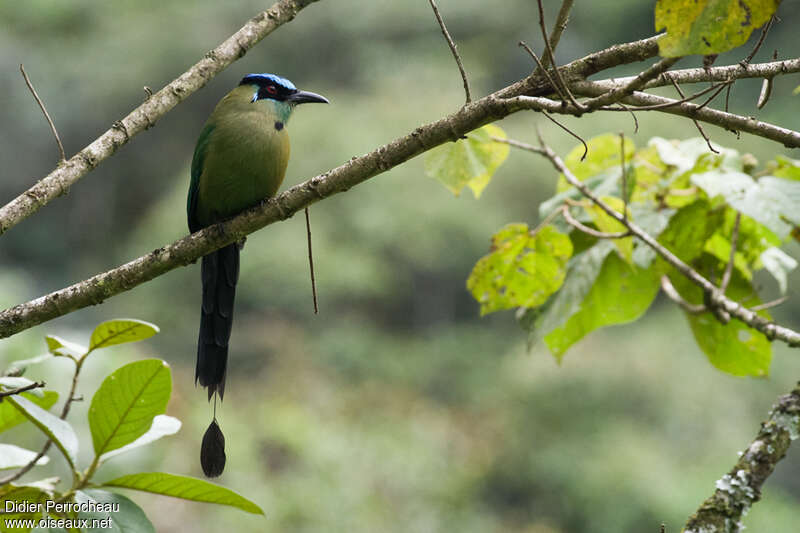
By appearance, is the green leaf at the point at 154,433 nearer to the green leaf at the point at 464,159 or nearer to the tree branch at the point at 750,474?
the green leaf at the point at 464,159

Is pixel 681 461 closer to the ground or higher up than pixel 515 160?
closer to the ground

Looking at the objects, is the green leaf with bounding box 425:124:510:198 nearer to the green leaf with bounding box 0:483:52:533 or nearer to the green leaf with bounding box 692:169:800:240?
the green leaf with bounding box 692:169:800:240

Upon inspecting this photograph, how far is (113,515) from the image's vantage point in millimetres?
1150

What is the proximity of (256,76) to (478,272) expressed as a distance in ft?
3.16

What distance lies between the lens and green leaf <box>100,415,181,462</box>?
1248mm

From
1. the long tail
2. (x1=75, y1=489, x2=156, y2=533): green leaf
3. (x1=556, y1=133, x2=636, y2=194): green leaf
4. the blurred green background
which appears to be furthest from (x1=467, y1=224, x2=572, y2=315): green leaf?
the blurred green background

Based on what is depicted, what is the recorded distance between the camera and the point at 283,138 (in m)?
2.11

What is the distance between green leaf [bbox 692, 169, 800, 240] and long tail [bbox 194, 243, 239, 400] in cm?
110

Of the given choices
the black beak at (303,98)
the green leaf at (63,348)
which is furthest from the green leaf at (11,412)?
the black beak at (303,98)

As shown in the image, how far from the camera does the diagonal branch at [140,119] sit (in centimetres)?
131

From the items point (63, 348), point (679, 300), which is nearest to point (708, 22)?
point (679, 300)

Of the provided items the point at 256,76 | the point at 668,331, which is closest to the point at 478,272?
the point at 256,76

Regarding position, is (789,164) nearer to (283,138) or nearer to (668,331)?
(283,138)

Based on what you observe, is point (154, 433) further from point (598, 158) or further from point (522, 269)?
point (598, 158)
